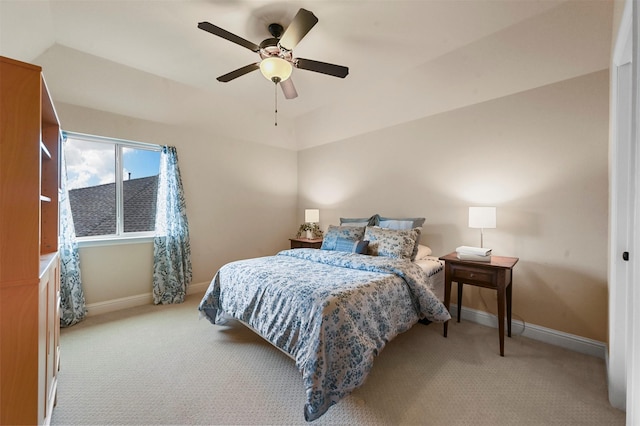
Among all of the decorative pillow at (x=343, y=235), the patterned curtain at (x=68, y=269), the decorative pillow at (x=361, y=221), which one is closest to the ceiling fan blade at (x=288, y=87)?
the decorative pillow at (x=343, y=235)

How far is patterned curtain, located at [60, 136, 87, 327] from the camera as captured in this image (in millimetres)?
2756

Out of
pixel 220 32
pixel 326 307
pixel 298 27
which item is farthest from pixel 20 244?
pixel 298 27

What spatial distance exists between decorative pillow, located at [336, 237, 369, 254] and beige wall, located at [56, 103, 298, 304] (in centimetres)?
198

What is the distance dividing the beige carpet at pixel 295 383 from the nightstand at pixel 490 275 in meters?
0.34

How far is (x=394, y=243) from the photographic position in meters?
2.82

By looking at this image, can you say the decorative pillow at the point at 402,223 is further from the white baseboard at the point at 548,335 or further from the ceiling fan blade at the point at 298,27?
the ceiling fan blade at the point at 298,27

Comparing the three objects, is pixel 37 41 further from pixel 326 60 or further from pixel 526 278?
pixel 526 278

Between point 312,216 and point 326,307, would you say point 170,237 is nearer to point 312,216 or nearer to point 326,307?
point 312,216

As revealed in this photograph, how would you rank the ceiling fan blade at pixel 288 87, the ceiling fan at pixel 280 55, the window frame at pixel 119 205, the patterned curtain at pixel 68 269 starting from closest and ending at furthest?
the ceiling fan at pixel 280 55 < the ceiling fan blade at pixel 288 87 < the patterned curtain at pixel 68 269 < the window frame at pixel 119 205

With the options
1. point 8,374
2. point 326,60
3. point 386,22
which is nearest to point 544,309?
point 386,22

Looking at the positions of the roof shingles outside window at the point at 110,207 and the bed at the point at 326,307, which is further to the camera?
the roof shingles outside window at the point at 110,207

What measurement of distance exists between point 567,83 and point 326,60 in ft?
7.32

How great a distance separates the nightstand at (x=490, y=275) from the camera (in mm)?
2191

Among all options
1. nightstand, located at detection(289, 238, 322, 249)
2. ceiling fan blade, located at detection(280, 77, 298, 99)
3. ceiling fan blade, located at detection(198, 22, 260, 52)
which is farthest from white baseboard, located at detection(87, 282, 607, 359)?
ceiling fan blade, located at detection(198, 22, 260, 52)
